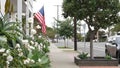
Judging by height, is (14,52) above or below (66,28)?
below

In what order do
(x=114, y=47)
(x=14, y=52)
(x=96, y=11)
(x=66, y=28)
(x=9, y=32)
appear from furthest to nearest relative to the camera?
(x=66, y=28)
(x=114, y=47)
(x=96, y=11)
(x=9, y=32)
(x=14, y=52)

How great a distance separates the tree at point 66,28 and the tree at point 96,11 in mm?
25865

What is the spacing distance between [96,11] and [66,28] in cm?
2684

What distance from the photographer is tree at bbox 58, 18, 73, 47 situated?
4641 cm

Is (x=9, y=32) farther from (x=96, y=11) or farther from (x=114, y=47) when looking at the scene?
(x=114, y=47)

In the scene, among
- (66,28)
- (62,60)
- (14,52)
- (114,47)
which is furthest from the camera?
(66,28)

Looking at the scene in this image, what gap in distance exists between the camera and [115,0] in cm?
1998

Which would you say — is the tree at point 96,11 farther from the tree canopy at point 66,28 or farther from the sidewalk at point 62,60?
the tree canopy at point 66,28

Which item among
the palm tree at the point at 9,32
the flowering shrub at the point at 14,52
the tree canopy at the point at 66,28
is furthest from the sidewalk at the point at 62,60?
the tree canopy at the point at 66,28

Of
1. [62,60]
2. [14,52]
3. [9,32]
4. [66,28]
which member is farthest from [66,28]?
[14,52]

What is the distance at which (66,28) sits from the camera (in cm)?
4662

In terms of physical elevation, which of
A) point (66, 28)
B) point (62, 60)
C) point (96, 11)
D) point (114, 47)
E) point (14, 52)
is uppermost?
point (96, 11)

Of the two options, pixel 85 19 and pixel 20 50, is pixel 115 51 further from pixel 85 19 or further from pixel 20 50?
pixel 20 50

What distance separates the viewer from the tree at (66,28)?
46.4 metres
